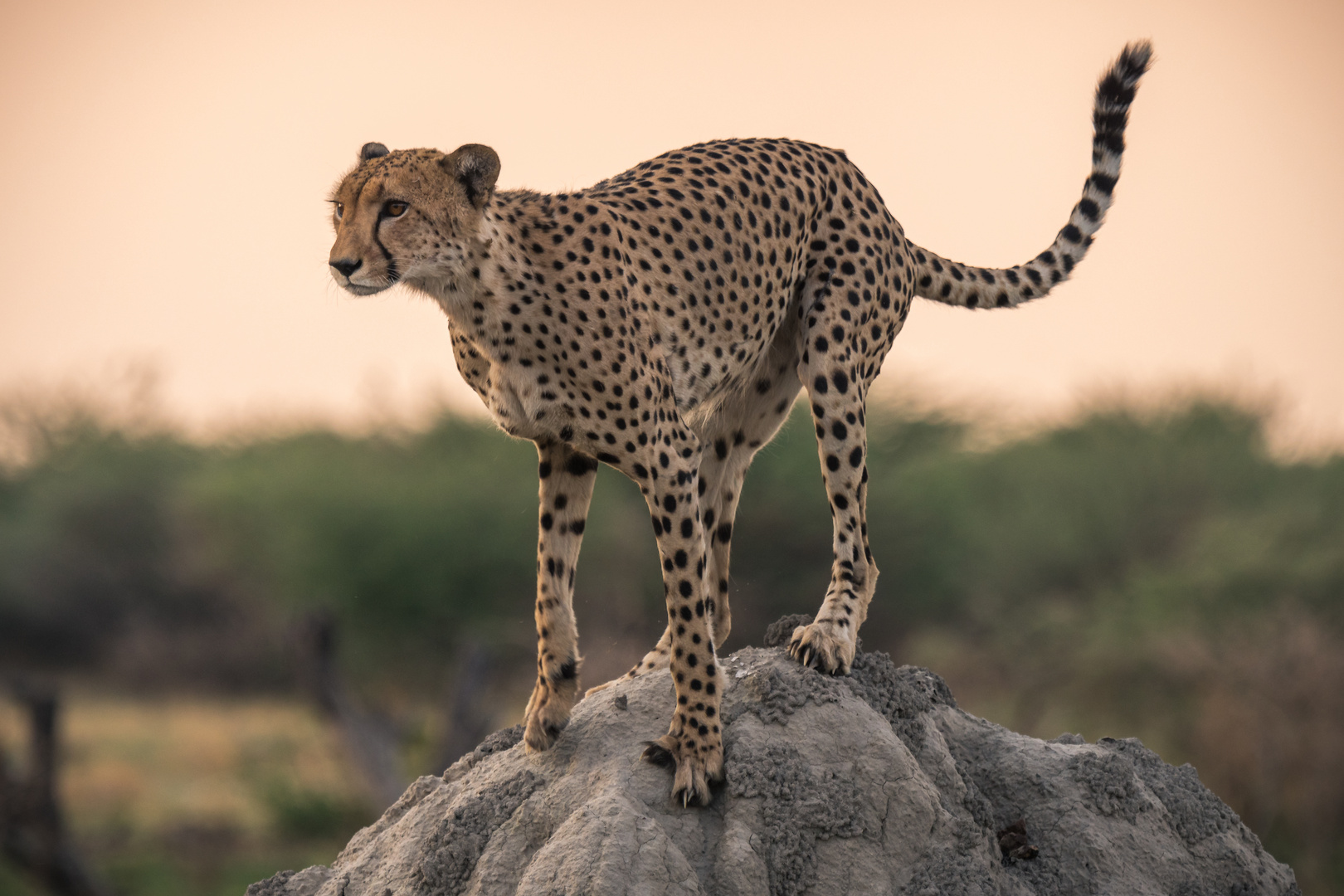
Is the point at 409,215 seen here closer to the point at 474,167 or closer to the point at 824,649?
the point at 474,167

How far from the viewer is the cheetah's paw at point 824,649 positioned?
16.1ft

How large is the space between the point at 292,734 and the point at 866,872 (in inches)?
856

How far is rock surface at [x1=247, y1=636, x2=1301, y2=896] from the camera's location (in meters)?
4.39

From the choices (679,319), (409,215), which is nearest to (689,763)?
(679,319)

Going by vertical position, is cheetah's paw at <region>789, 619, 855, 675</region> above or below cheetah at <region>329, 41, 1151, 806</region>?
below

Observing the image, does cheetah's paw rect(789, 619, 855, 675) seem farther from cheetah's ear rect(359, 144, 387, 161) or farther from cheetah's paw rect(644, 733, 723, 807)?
cheetah's ear rect(359, 144, 387, 161)

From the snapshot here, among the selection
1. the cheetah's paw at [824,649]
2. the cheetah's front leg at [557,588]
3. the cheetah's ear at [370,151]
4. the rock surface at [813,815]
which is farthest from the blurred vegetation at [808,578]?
the cheetah's ear at [370,151]

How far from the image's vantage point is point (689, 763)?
4.49 meters

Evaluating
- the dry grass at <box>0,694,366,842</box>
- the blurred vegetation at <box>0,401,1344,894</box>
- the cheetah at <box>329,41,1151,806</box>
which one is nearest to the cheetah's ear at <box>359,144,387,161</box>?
the cheetah at <box>329,41,1151,806</box>

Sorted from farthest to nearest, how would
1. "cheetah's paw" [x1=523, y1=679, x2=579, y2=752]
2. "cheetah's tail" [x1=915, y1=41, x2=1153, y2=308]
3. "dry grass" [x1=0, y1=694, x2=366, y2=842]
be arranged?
"dry grass" [x1=0, y1=694, x2=366, y2=842], "cheetah's tail" [x1=915, y1=41, x2=1153, y2=308], "cheetah's paw" [x1=523, y1=679, x2=579, y2=752]

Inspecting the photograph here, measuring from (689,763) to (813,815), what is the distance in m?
0.40

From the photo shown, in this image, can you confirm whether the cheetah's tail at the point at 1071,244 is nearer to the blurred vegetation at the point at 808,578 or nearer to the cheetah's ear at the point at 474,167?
the cheetah's ear at the point at 474,167

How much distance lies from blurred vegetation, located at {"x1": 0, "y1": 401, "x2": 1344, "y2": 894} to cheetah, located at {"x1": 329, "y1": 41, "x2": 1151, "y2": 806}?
13563 mm

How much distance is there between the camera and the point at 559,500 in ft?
16.3
